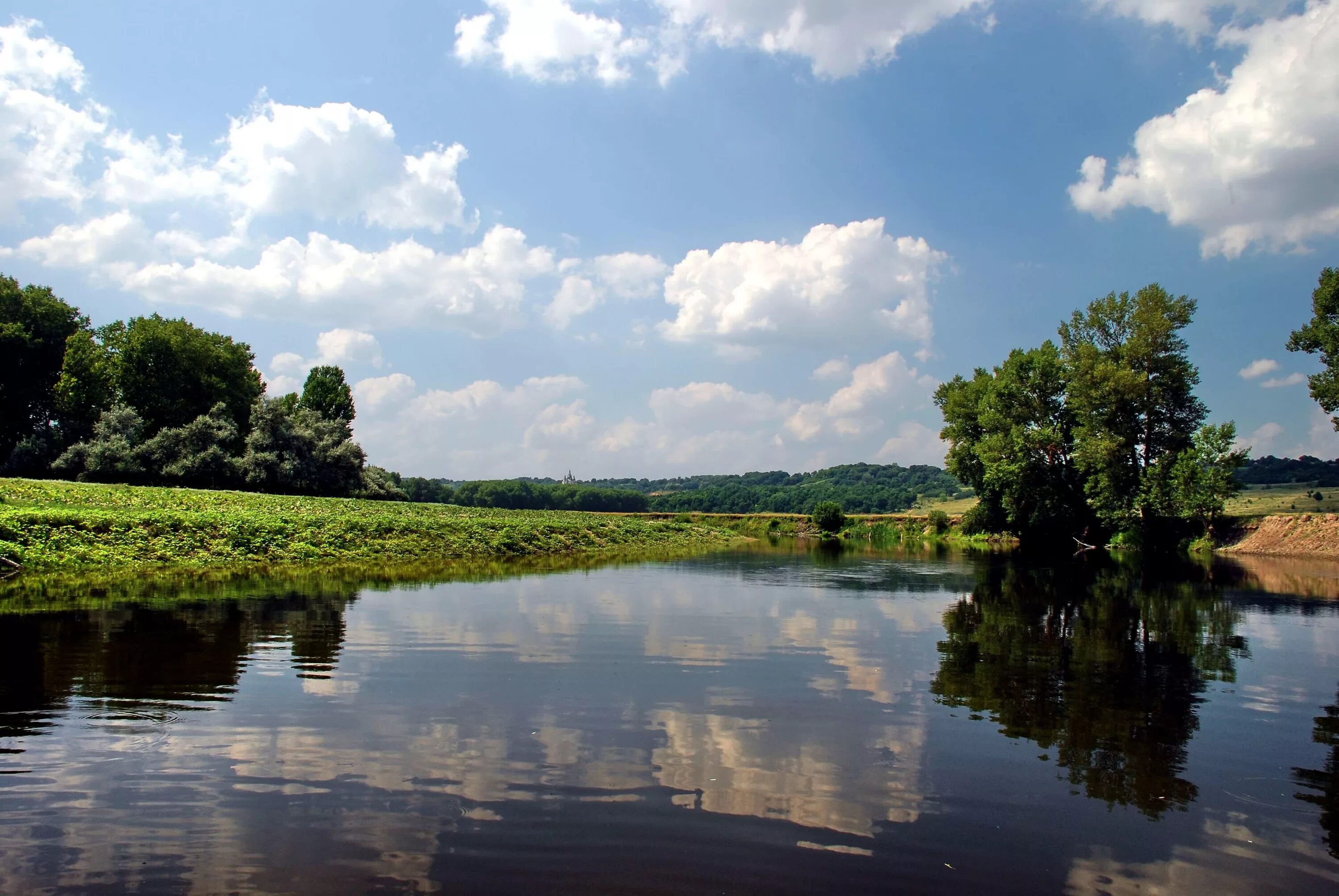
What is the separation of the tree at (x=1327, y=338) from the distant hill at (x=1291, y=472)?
5958 centimetres

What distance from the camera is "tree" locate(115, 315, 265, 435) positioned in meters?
57.3

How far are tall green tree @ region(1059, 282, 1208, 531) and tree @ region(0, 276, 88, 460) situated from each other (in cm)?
8163

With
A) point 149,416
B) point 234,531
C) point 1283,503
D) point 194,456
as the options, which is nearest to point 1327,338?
point 1283,503

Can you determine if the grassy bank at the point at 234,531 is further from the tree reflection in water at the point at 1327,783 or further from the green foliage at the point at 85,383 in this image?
the tree reflection in water at the point at 1327,783

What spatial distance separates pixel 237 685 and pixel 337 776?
4.37 meters

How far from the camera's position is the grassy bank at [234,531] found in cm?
2339

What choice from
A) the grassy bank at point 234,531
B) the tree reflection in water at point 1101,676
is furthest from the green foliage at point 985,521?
the tree reflection in water at point 1101,676

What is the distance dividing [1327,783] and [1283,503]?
77717 mm

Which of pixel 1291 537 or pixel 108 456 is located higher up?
pixel 108 456

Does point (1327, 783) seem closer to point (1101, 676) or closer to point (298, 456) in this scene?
point (1101, 676)

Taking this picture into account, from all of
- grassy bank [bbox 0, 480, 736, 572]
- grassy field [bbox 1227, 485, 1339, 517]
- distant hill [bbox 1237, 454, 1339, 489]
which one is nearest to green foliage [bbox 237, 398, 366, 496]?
grassy bank [bbox 0, 480, 736, 572]

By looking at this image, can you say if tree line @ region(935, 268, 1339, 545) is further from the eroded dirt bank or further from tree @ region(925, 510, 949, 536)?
tree @ region(925, 510, 949, 536)

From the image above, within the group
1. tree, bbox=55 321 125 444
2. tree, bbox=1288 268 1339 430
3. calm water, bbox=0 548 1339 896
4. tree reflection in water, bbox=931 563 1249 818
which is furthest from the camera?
tree, bbox=55 321 125 444

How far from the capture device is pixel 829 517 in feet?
322
